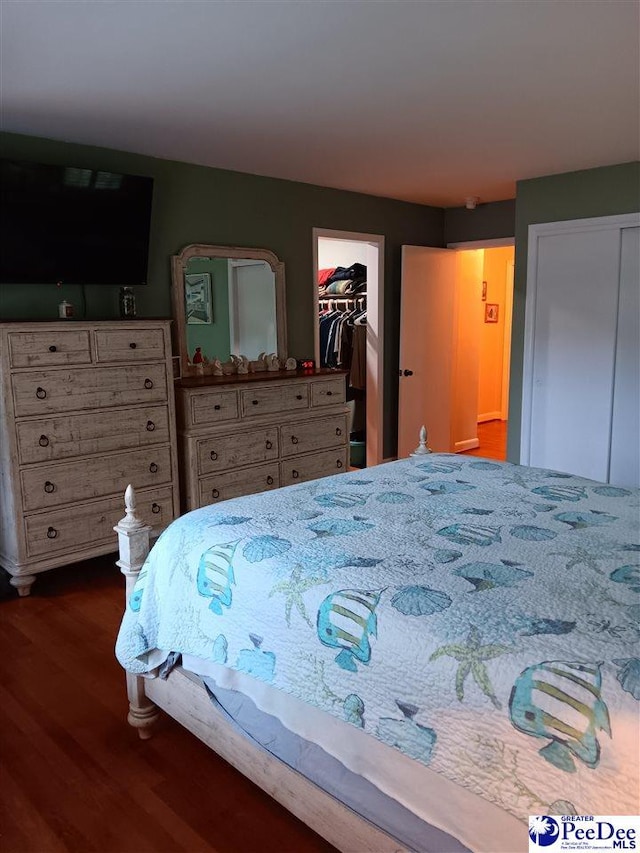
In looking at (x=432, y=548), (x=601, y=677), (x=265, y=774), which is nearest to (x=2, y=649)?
(x=265, y=774)

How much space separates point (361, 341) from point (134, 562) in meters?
4.01

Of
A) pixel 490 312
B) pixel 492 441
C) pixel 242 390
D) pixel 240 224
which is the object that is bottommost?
pixel 492 441

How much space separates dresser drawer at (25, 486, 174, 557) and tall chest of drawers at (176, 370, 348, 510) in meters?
0.26

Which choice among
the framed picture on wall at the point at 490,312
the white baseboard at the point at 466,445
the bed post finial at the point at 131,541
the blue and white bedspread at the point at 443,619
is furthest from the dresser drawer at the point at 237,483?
the framed picture on wall at the point at 490,312

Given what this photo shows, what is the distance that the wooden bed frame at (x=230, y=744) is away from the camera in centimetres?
160

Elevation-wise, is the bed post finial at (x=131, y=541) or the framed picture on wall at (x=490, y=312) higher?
the framed picture on wall at (x=490, y=312)

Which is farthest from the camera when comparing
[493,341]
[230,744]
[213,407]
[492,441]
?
[493,341]

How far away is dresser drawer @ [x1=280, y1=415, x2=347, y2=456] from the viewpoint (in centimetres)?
452

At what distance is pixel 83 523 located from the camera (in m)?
3.57

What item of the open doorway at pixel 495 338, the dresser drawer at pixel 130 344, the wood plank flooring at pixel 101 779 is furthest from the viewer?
the open doorway at pixel 495 338

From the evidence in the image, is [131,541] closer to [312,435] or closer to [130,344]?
[130,344]

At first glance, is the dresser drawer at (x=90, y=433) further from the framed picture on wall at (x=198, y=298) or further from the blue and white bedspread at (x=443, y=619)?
the blue and white bedspread at (x=443, y=619)

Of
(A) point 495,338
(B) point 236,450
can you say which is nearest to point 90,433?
(B) point 236,450

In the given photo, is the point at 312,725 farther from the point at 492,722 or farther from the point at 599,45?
the point at 599,45
